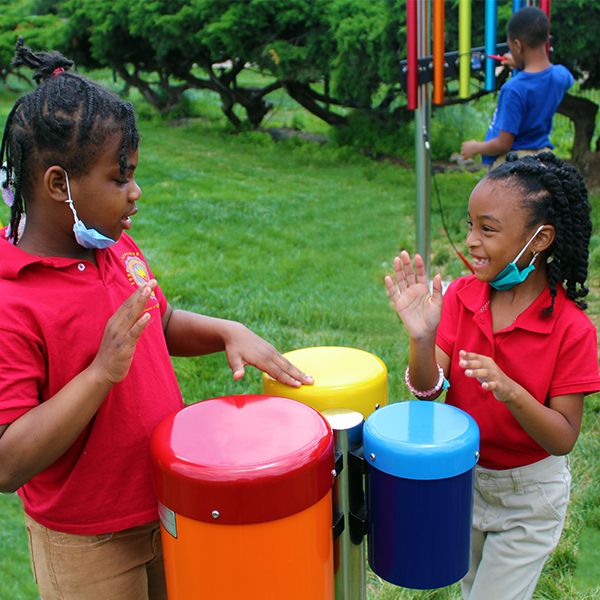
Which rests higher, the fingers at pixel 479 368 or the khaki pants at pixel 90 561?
the fingers at pixel 479 368

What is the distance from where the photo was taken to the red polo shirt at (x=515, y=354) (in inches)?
67.5

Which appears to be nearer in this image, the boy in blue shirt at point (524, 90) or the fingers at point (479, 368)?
the fingers at point (479, 368)

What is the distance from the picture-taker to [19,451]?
1.33m

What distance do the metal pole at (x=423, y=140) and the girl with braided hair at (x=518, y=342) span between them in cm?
273

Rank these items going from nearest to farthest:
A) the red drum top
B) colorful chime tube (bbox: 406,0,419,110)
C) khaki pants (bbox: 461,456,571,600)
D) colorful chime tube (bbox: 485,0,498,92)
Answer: the red drum top → khaki pants (bbox: 461,456,571,600) → colorful chime tube (bbox: 406,0,419,110) → colorful chime tube (bbox: 485,0,498,92)

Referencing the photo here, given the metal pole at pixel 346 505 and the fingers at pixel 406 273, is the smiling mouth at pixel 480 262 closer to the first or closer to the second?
the fingers at pixel 406 273

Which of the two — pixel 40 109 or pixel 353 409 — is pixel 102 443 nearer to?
pixel 353 409

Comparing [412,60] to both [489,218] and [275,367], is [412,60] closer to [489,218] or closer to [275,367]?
[489,218]

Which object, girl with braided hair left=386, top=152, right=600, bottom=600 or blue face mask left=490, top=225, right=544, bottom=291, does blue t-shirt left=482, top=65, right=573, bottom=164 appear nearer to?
girl with braided hair left=386, top=152, right=600, bottom=600

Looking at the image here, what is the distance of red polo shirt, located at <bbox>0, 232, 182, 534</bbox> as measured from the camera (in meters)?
1.36

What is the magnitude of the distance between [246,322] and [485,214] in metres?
2.82

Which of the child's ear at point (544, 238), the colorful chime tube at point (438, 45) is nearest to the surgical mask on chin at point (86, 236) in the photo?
the child's ear at point (544, 238)

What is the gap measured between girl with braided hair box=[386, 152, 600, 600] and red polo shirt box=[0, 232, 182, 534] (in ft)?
2.08

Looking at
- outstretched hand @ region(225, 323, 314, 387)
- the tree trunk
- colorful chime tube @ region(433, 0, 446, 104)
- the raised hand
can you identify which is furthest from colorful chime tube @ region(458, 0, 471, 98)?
the tree trunk
